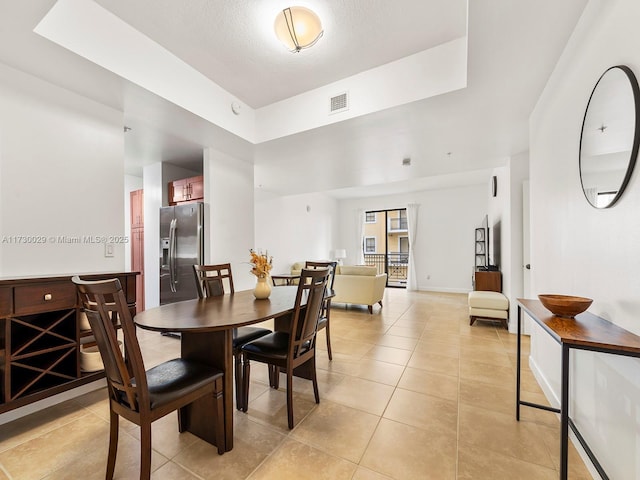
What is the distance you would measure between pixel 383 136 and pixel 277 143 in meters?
1.26

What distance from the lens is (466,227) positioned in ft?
25.1

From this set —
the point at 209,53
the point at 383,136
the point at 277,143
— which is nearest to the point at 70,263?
the point at 209,53

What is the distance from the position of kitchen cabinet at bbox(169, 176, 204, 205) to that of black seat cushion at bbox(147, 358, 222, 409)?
280 centimetres

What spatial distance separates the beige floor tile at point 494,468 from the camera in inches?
57.9

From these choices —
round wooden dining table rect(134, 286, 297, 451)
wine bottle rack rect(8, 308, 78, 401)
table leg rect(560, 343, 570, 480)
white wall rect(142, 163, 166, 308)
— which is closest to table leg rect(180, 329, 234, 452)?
round wooden dining table rect(134, 286, 297, 451)

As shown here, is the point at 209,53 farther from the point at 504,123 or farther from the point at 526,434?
the point at 526,434

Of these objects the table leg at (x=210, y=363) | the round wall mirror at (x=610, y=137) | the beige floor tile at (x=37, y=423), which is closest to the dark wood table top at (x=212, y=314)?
the table leg at (x=210, y=363)

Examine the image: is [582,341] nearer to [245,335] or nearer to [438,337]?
[245,335]

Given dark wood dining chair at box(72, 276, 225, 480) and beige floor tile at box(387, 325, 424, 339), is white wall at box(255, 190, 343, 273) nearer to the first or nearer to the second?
beige floor tile at box(387, 325, 424, 339)

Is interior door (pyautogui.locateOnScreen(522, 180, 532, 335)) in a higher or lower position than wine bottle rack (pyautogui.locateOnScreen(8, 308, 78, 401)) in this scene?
higher

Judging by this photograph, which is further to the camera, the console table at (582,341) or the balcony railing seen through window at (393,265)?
the balcony railing seen through window at (393,265)

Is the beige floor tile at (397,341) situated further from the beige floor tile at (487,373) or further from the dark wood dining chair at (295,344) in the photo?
the dark wood dining chair at (295,344)

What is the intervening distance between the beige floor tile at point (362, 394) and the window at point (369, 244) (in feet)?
23.7

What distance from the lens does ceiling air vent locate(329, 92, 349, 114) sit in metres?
2.75
